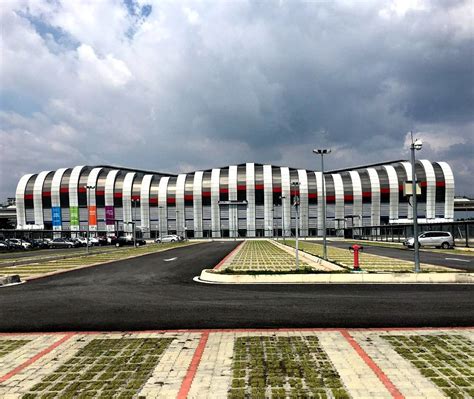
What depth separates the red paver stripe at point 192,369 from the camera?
15.7ft

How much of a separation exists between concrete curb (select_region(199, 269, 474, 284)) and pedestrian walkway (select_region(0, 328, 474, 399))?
282 inches

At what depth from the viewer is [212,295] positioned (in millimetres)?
12117

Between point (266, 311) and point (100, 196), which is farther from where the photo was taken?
point (100, 196)

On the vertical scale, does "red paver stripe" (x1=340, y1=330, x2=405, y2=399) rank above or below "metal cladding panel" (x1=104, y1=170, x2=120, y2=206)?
below

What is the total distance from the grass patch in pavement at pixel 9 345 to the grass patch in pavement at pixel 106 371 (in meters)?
1.51

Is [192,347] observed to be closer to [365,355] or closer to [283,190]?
[365,355]

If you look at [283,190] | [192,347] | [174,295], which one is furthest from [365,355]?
[283,190]

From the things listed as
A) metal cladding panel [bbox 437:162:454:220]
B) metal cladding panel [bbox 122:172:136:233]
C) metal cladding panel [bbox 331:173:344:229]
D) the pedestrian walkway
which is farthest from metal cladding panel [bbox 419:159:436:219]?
the pedestrian walkway

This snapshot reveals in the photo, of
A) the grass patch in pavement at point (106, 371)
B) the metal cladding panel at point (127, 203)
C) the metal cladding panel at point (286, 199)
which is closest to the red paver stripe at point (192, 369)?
the grass patch in pavement at point (106, 371)

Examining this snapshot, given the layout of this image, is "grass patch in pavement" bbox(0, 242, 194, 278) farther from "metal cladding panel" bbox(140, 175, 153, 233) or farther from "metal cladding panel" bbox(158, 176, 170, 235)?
"metal cladding panel" bbox(140, 175, 153, 233)

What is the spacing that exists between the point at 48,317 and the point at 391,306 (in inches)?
394

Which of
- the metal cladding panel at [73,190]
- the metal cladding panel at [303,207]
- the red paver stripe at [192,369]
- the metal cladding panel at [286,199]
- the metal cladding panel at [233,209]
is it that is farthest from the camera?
the metal cladding panel at [73,190]

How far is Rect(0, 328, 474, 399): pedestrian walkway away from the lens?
4.82 m

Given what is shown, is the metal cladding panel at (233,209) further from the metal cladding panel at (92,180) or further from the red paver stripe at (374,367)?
the red paver stripe at (374,367)
